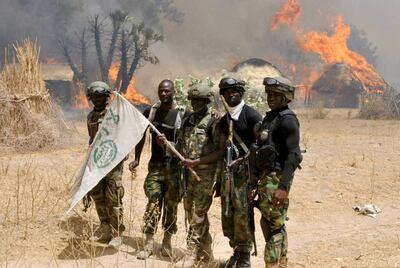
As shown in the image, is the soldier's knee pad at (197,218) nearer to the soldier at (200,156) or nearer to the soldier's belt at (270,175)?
the soldier at (200,156)

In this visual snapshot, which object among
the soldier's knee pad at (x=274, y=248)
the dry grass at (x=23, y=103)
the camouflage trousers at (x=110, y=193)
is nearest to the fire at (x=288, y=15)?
the dry grass at (x=23, y=103)

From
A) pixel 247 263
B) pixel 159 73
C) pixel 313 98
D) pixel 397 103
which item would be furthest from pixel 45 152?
pixel 313 98

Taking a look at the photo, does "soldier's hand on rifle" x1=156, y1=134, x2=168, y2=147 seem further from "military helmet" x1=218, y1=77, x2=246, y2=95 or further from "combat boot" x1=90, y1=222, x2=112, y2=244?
"combat boot" x1=90, y1=222, x2=112, y2=244

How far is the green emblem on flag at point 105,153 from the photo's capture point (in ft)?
16.1

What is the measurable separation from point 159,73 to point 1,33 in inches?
402

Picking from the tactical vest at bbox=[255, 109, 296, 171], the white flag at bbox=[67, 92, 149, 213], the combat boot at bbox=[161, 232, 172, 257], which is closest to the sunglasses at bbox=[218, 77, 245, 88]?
the tactical vest at bbox=[255, 109, 296, 171]

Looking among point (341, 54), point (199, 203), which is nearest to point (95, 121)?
point (199, 203)

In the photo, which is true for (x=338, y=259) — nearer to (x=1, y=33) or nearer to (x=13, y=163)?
(x=13, y=163)

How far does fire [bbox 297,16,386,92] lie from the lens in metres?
31.3

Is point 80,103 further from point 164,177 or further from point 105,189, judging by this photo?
point 164,177

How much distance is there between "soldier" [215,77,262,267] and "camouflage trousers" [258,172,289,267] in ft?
1.07

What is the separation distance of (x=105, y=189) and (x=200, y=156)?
49.3 inches

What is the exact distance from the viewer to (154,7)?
32.2 metres

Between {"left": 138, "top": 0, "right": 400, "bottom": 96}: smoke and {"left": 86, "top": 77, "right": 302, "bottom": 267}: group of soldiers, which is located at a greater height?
{"left": 138, "top": 0, "right": 400, "bottom": 96}: smoke
